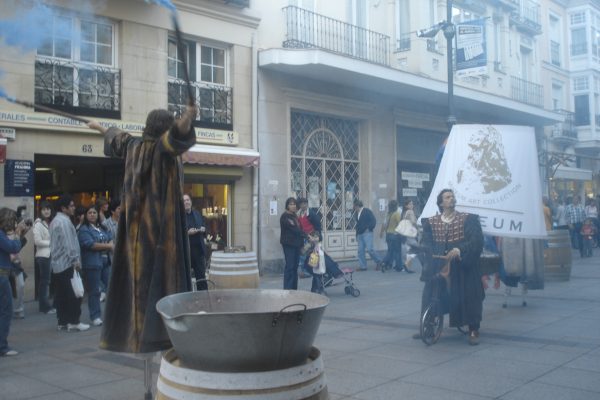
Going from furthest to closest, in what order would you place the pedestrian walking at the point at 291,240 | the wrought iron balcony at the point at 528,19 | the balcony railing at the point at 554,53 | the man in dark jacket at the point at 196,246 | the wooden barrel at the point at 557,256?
the balcony railing at the point at 554,53
the wrought iron balcony at the point at 528,19
the wooden barrel at the point at 557,256
the pedestrian walking at the point at 291,240
the man in dark jacket at the point at 196,246

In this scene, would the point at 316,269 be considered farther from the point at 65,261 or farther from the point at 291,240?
the point at 65,261

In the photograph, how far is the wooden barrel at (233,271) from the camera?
9.38m

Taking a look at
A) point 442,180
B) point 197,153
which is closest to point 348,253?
point 197,153

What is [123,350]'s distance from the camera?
3.68 metres

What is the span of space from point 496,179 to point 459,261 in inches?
62.3

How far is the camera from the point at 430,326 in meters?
7.11

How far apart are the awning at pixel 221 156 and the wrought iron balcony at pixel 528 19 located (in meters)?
15.5

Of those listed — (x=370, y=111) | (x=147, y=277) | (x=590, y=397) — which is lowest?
(x=590, y=397)

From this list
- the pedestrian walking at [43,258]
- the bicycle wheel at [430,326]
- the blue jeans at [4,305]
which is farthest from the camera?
the pedestrian walking at [43,258]

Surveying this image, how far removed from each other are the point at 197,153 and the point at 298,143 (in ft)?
13.0

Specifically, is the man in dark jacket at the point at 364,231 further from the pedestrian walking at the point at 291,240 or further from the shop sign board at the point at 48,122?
the shop sign board at the point at 48,122

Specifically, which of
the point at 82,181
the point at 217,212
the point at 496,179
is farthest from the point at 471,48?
the point at 82,181

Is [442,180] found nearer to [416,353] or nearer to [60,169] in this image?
[416,353]

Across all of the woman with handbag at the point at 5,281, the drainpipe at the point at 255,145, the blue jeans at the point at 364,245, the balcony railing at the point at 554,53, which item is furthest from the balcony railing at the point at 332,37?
the balcony railing at the point at 554,53
